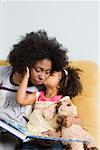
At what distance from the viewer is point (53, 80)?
4.43 feet

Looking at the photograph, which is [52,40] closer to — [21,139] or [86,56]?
[86,56]

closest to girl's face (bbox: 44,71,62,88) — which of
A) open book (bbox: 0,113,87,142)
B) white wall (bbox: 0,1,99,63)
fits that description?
open book (bbox: 0,113,87,142)

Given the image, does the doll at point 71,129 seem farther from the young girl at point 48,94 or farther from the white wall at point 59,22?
the white wall at point 59,22

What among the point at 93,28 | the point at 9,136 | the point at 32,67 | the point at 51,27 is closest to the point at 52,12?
the point at 51,27

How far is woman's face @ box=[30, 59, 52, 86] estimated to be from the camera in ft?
4.31

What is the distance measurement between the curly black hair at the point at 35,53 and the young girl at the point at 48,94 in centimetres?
4

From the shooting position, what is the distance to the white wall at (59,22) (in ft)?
5.48

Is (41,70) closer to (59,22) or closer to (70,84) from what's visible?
(70,84)

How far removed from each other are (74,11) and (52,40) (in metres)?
0.39

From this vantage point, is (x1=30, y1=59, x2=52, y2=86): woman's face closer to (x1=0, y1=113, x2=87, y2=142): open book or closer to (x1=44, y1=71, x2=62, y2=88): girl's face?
(x1=44, y1=71, x2=62, y2=88): girl's face

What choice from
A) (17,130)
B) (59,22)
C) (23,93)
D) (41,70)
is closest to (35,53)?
(41,70)

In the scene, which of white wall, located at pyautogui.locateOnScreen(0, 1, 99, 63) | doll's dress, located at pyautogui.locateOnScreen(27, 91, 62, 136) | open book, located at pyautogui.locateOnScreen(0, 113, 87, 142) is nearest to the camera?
open book, located at pyautogui.locateOnScreen(0, 113, 87, 142)

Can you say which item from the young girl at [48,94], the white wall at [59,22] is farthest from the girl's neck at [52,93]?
the white wall at [59,22]

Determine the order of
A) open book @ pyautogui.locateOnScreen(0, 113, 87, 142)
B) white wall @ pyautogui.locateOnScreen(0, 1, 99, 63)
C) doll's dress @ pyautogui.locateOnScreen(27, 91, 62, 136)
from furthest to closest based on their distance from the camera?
white wall @ pyautogui.locateOnScreen(0, 1, 99, 63)
doll's dress @ pyautogui.locateOnScreen(27, 91, 62, 136)
open book @ pyautogui.locateOnScreen(0, 113, 87, 142)
